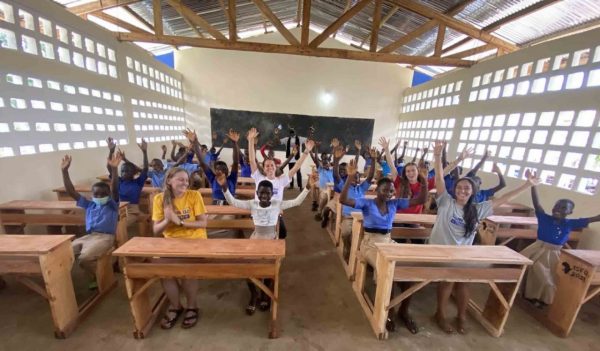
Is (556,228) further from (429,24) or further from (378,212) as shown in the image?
(429,24)

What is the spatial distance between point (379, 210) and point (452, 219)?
59cm

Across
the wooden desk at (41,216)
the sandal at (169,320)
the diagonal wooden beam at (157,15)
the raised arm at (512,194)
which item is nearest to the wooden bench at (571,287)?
the raised arm at (512,194)

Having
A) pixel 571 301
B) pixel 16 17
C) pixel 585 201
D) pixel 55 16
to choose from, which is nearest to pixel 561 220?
pixel 571 301

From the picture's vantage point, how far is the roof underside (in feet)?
11.9

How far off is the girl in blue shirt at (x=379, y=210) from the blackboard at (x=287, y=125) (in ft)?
19.4

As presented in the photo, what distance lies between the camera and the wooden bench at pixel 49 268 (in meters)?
1.63

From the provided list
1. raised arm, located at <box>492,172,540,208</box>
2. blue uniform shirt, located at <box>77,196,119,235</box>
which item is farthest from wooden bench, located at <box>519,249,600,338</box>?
blue uniform shirt, located at <box>77,196,119,235</box>

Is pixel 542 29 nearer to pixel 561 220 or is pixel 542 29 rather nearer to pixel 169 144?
pixel 561 220

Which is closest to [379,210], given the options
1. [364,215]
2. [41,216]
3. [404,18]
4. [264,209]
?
[364,215]

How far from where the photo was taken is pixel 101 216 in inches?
90.1

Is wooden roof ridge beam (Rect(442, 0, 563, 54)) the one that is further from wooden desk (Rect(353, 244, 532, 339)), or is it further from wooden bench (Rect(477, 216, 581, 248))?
wooden desk (Rect(353, 244, 532, 339))

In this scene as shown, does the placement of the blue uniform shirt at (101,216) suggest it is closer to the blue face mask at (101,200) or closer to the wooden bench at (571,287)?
the blue face mask at (101,200)

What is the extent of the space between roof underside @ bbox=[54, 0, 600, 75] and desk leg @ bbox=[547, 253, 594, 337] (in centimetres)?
348

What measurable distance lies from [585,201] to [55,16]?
707cm
